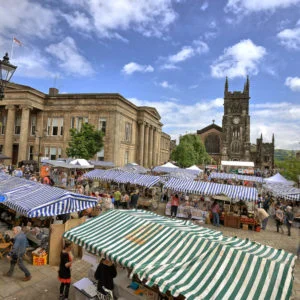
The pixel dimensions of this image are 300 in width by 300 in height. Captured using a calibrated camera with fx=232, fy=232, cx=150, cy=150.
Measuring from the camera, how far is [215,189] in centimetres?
1365

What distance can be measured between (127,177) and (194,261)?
12.7 meters

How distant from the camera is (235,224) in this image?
1283 cm

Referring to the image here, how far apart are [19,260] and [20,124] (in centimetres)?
3003

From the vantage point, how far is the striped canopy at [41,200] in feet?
24.8

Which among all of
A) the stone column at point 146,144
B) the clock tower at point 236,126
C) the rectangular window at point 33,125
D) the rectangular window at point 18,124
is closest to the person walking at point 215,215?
the stone column at point 146,144

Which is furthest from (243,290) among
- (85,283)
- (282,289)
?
(85,283)

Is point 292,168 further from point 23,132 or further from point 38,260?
point 23,132

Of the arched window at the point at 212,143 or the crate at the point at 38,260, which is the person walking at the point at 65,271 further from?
the arched window at the point at 212,143

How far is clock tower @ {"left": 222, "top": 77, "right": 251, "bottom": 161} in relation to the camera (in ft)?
266

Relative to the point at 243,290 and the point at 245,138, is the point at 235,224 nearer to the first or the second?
the point at 243,290

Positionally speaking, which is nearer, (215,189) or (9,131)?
(215,189)

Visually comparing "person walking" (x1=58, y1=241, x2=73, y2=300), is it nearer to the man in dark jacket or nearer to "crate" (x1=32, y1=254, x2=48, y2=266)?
the man in dark jacket

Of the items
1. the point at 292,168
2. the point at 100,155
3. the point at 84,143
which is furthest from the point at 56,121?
the point at 292,168

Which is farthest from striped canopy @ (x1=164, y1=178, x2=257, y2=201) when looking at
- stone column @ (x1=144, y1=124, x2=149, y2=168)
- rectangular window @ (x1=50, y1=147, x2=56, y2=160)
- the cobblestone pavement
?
stone column @ (x1=144, y1=124, x2=149, y2=168)
